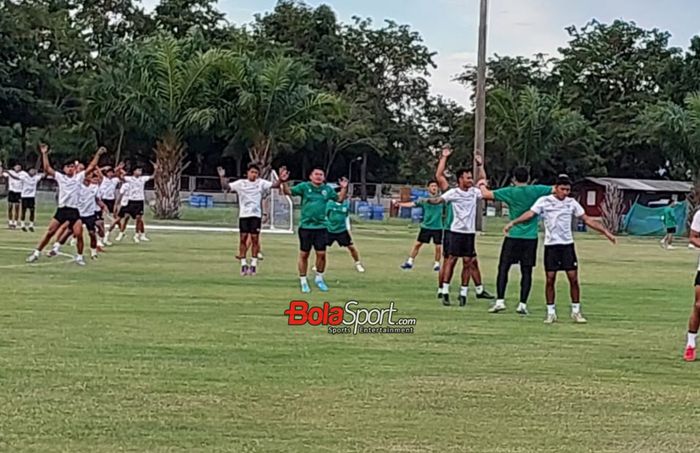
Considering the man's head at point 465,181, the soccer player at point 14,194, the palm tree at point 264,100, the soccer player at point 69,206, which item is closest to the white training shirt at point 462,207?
the man's head at point 465,181

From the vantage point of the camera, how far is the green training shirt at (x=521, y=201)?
15.1 meters

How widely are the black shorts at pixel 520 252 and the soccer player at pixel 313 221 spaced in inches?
127

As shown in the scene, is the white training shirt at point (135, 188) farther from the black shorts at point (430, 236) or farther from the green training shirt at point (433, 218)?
the green training shirt at point (433, 218)

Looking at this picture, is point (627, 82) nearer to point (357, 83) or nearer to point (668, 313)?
point (357, 83)

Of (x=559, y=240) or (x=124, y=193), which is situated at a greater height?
(x=124, y=193)

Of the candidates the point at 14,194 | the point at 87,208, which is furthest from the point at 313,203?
the point at 14,194

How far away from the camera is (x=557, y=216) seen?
14.3 meters

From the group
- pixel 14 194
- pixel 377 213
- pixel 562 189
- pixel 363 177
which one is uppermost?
pixel 363 177

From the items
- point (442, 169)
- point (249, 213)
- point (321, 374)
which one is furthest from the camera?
point (249, 213)

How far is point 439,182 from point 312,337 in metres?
4.79

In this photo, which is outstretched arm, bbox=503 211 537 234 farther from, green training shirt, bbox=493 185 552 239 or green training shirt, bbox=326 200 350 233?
green training shirt, bbox=326 200 350 233

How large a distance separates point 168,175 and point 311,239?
102 feet

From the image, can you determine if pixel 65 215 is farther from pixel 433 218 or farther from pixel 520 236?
pixel 520 236

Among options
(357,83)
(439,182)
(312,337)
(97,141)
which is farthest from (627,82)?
(312,337)
